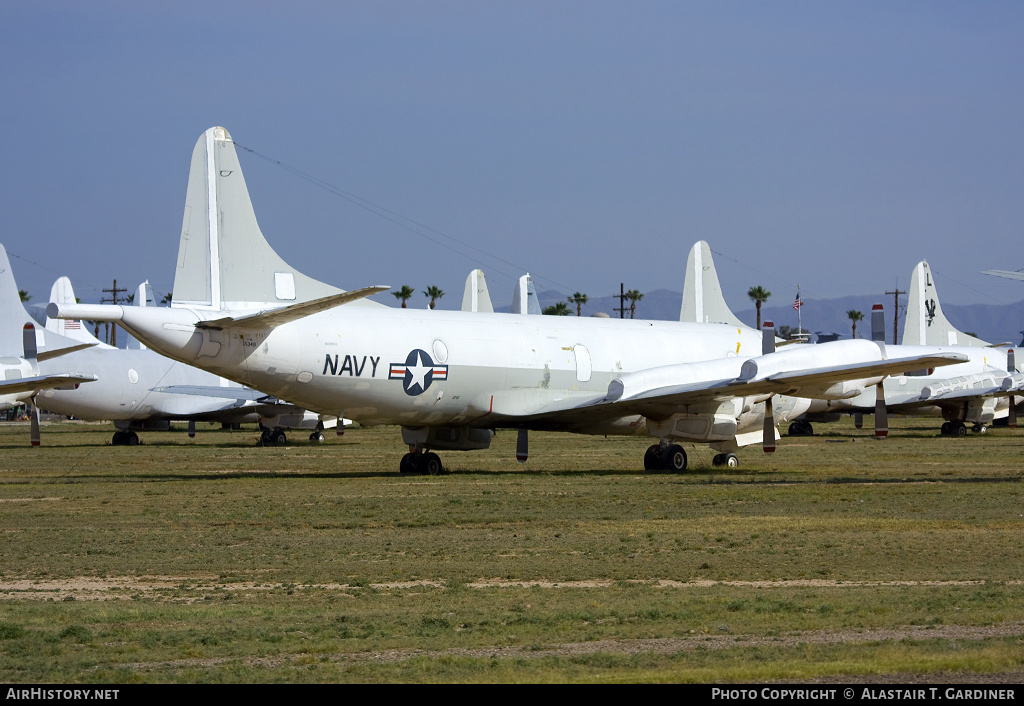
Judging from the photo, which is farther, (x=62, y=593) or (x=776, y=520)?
(x=776, y=520)

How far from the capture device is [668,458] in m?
30.4

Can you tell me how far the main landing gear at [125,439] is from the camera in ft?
172

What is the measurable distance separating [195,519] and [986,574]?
11918 millimetres

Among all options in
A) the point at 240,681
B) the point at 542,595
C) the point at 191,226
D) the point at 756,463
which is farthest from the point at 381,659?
the point at 756,463

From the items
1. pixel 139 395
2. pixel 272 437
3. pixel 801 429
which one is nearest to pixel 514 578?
pixel 272 437

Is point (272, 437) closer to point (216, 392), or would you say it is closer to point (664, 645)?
point (216, 392)

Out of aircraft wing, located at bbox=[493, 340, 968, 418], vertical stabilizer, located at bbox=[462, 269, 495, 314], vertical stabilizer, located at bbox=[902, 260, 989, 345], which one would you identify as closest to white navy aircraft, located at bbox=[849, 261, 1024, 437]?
vertical stabilizer, located at bbox=[902, 260, 989, 345]

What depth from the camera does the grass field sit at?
8867 millimetres

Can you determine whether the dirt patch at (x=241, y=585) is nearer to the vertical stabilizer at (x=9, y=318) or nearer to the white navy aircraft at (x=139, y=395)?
the vertical stabilizer at (x=9, y=318)

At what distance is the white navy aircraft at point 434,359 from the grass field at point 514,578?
6.62 ft

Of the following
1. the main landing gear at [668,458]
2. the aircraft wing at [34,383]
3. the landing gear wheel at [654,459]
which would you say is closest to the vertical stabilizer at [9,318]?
the aircraft wing at [34,383]

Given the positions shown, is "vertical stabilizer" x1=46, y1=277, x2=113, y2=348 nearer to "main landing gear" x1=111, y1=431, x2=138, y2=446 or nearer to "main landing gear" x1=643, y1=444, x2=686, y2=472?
"main landing gear" x1=111, y1=431, x2=138, y2=446
